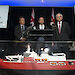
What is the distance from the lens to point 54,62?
66.3 inches

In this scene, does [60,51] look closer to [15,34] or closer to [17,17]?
[15,34]

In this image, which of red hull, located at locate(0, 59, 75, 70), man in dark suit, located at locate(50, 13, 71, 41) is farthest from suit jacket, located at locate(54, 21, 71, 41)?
red hull, located at locate(0, 59, 75, 70)

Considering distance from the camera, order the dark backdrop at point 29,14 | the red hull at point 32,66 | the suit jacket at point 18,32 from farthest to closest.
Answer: the dark backdrop at point 29,14 → the suit jacket at point 18,32 → the red hull at point 32,66

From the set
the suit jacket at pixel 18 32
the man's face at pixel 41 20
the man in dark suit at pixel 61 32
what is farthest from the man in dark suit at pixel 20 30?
the man in dark suit at pixel 61 32

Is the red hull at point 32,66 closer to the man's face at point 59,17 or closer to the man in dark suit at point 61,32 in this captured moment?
the man in dark suit at point 61,32

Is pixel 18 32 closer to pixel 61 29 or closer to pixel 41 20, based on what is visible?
pixel 41 20

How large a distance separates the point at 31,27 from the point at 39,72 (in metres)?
0.64

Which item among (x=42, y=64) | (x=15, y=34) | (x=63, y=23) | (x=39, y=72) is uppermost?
(x=63, y=23)

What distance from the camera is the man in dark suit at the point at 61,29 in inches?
71.1

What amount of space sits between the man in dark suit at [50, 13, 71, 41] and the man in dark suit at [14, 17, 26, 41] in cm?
45

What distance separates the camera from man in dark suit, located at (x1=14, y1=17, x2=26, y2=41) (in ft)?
5.77

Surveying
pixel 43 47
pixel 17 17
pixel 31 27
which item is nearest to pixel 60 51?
pixel 43 47

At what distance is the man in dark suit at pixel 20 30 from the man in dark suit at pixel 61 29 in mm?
454

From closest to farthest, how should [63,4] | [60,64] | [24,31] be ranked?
1. [60,64]
2. [24,31]
3. [63,4]
